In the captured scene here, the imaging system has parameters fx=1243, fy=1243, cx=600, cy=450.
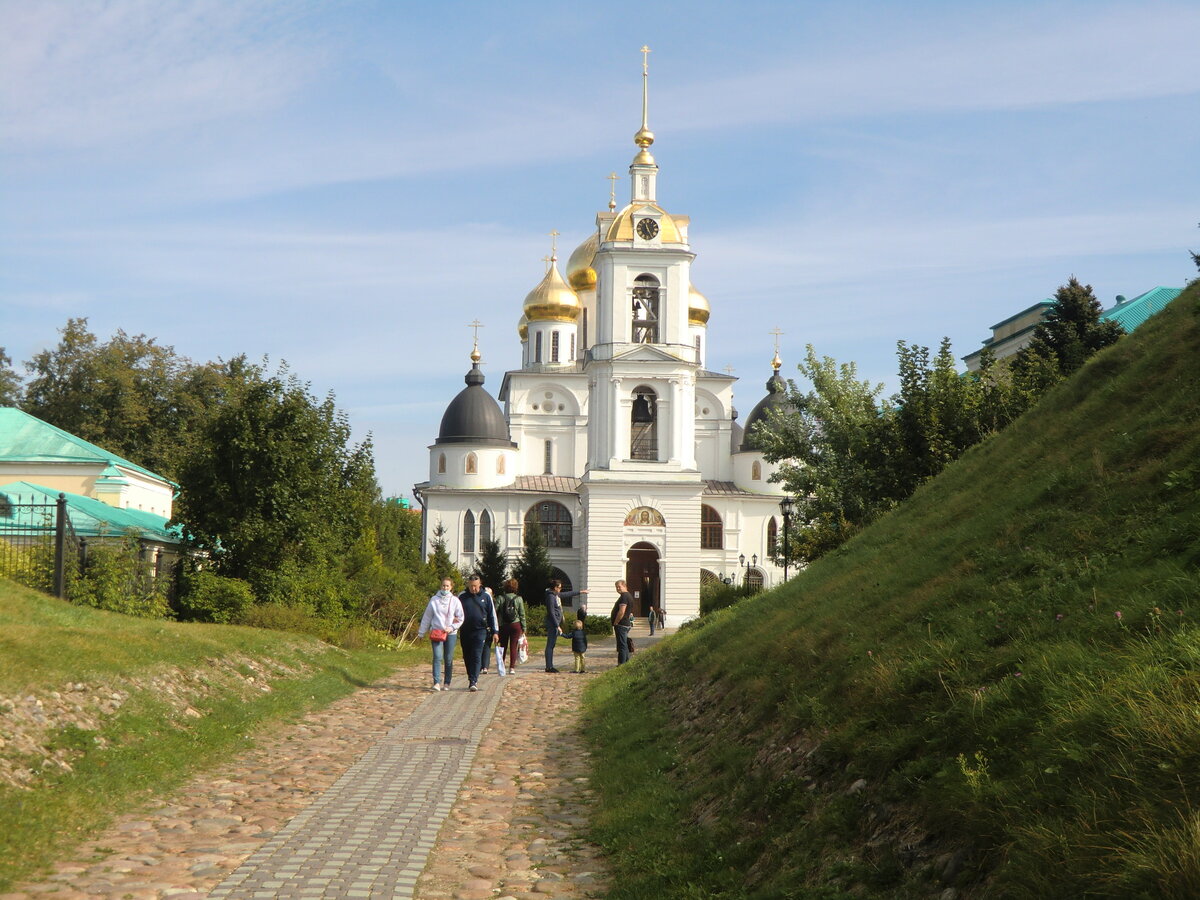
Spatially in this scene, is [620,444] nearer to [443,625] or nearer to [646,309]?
[646,309]

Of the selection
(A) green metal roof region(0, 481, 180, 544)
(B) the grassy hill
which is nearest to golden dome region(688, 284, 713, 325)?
(A) green metal roof region(0, 481, 180, 544)

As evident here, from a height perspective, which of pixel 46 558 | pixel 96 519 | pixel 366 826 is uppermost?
pixel 96 519

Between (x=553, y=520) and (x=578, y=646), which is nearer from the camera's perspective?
(x=578, y=646)

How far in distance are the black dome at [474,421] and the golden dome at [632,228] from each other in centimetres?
1303

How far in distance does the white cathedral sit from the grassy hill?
3686 centimetres

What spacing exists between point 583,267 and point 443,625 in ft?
172

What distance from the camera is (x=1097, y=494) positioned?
28.3ft

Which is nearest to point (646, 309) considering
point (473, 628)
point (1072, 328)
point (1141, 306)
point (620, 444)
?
point (620, 444)

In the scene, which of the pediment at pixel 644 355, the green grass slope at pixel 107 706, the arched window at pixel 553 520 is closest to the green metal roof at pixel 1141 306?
the pediment at pixel 644 355

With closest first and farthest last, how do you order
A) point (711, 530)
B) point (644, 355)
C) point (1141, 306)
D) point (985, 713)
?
1. point (985, 713)
2. point (1141, 306)
3. point (644, 355)
4. point (711, 530)

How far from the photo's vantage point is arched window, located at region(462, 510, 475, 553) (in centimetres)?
6034

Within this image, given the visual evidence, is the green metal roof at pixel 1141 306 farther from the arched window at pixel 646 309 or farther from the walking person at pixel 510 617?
the walking person at pixel 510 617

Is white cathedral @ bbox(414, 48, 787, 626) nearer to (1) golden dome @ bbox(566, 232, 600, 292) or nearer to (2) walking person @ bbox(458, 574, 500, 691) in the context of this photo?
(1) golden dome @ bbox(566, 232, 600, 292)

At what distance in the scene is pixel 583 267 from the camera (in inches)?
2660
